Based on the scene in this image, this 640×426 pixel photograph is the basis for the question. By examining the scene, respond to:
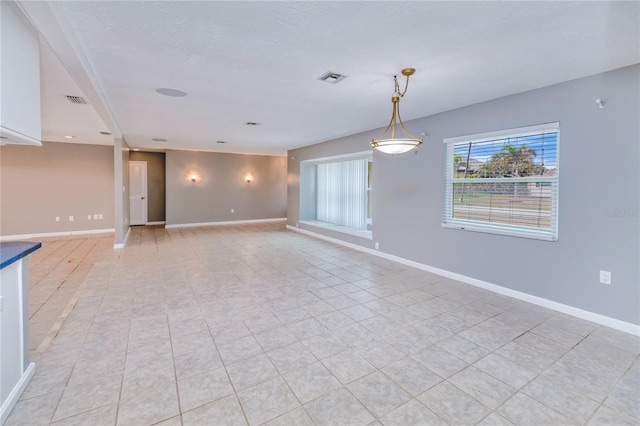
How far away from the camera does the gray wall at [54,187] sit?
704cm

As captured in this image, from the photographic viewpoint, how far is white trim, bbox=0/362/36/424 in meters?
1.66

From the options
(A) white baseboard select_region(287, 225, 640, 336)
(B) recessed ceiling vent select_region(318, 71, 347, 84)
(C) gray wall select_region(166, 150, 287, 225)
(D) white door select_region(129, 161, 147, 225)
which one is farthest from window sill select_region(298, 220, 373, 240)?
(D) white door select_region(129, 161, 147, 225)

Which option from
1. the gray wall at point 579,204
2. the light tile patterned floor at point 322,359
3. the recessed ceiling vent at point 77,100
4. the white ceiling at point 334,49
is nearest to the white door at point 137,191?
the white ceiling at point 334,49

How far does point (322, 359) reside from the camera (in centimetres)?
229

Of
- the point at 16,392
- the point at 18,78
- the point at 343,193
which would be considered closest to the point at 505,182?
the point at 343,193

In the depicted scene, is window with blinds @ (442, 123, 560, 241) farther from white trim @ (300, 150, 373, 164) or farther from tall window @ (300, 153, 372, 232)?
tall window @ (300, 153, 372, 232)

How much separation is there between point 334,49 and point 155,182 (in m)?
9.13

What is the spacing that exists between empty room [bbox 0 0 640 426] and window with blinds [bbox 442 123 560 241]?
25mm

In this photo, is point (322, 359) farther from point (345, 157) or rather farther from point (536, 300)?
point (345, 157)

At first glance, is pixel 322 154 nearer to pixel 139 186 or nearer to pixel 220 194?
pixel 220 194

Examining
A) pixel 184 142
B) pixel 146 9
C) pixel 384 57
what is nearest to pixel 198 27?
pixel 146 9

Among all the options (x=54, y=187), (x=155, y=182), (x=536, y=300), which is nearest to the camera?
(x=536, y=300)

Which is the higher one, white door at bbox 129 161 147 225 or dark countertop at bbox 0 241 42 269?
white door at bbox 129 161 147 225

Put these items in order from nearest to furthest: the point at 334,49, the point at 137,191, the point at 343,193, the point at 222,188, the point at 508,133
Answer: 1. the point at 334,49
2. the point at 508,133
3. the point at 343,193
4. the point at 137,191
5. the point at 222,188
